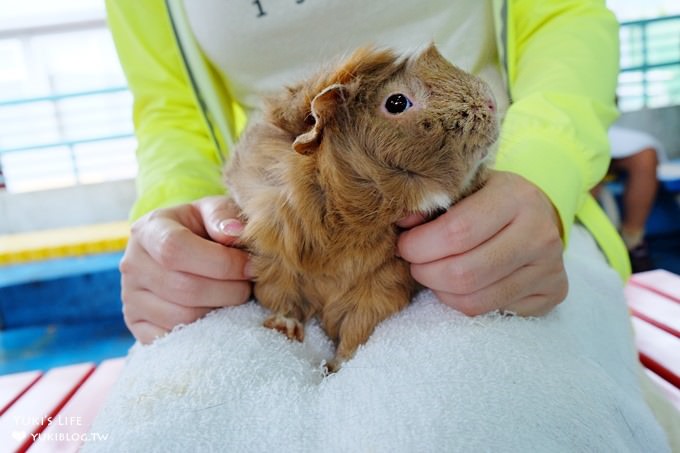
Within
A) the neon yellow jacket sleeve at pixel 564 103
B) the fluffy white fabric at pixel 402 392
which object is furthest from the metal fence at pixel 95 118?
the fluffy white fabric at pixel 402 392

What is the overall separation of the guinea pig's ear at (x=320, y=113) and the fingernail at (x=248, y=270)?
224 mm

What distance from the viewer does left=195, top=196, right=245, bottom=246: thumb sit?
0.76 meters

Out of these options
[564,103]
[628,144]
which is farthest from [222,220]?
[628,144]

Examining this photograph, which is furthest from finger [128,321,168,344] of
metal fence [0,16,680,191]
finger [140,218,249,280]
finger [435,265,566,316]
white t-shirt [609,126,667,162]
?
metal fence [0,16,680,191]

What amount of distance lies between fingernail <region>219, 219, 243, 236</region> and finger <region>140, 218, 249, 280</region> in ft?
0.09

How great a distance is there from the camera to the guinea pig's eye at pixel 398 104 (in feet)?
2.02

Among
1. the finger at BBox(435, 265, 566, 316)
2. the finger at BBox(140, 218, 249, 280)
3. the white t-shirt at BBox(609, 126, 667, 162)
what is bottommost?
the white t-shirt at BBox(609, 126, 667, 162)

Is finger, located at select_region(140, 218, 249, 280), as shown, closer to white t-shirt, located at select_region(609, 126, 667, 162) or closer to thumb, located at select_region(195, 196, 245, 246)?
thumb, located at select_region(195, 196, 245, 246)

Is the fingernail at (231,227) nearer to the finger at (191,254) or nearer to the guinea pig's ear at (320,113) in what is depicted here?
the finger at (191,254)

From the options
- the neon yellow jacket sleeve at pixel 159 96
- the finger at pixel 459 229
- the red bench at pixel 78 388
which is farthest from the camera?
the neon yellow jacket sleeve at pixel 159 96

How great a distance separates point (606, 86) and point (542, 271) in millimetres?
474

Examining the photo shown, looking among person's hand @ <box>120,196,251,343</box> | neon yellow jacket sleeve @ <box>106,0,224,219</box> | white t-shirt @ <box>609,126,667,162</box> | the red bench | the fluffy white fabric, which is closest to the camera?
the fluffy white fabric

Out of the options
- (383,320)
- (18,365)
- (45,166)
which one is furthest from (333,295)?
(45,166)

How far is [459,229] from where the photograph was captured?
653 millimetres
